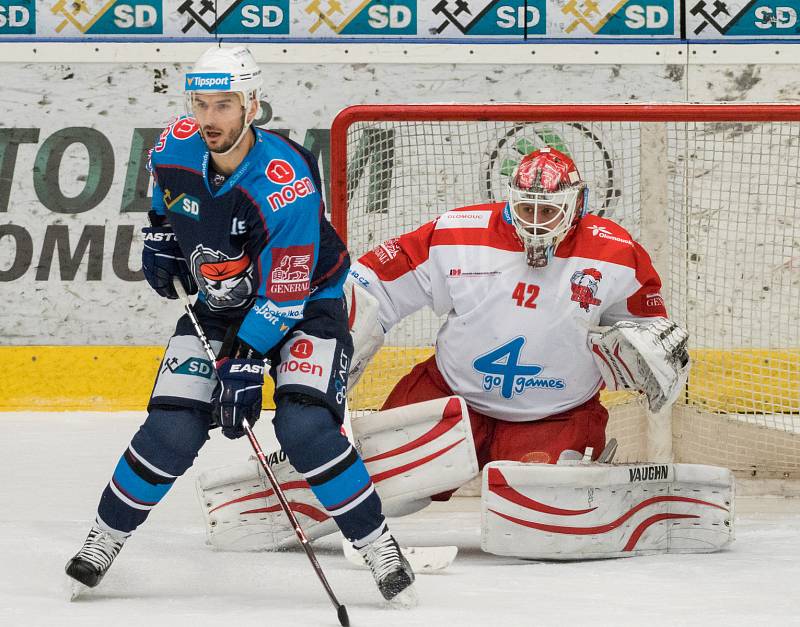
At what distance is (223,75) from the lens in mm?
2715

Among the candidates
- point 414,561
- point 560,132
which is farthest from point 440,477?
point 560,132

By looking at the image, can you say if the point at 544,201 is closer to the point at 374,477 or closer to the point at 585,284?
the point at 585,284

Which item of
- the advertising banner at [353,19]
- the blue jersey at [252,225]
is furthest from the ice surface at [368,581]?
the advertising banner at [353,19]

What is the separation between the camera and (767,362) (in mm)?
4785

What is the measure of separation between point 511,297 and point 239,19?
2477 mm

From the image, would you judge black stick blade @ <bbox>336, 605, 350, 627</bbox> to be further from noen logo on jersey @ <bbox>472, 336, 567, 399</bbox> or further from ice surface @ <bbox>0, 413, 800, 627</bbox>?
noen logo on jersey @ <bbox>472, 336, 567, 399</bbox>

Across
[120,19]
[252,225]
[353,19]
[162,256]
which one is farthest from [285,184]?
[120,19]

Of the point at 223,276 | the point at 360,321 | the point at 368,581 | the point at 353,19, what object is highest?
the point at 353,19

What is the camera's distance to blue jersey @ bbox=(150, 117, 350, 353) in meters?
2.73

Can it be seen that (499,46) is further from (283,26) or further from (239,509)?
(239,509)

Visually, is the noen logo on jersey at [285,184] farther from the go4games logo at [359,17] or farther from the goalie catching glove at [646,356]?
the go4games logo at [359,17]

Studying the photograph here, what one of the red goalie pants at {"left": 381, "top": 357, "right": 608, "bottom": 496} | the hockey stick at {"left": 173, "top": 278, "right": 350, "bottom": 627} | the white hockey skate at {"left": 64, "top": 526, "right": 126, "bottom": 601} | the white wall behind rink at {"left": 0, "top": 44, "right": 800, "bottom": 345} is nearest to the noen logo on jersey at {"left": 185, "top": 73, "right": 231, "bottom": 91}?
the hockey stick at {"left": 173, "top": 278, "right": 350, "bottom": 627}

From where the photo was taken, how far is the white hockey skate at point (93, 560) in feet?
8.93

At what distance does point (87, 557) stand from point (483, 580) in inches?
31.1
